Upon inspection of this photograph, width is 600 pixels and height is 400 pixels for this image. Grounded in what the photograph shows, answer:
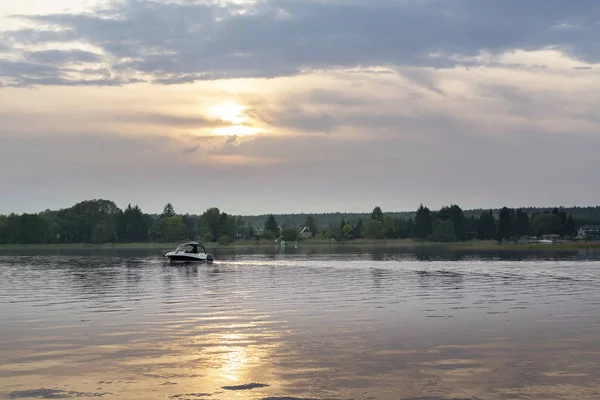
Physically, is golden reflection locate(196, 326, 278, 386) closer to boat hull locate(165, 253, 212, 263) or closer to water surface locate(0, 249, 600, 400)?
water surface locate(0, 249, 600, 400)

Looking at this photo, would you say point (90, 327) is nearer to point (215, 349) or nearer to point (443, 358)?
point (215, 349)

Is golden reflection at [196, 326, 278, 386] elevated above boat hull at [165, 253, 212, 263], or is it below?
below

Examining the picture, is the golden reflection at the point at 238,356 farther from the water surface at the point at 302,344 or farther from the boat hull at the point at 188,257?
the boat hull at the point at 188,257

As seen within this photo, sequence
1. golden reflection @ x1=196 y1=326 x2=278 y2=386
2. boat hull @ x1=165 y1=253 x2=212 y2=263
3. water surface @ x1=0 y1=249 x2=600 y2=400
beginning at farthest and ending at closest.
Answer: boat hull @ x1=165 y1=253 x2=212 y2=263 < golden reflection @ x1=196 y1=326 x2=278 y2=386 < water surface @ x1=0 y1=249 x2=600 y2=400

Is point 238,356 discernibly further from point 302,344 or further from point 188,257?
point 188,257

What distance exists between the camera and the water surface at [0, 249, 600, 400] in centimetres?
2214

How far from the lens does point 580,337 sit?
32188 mm

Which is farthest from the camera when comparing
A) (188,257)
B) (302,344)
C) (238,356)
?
(188,257)

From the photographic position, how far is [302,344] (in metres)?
30.4

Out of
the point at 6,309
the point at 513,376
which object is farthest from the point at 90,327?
the point at 513,376

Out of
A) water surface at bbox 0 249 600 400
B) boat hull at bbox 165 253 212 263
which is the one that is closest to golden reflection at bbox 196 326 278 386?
water surface at bbox 0 249 600 400

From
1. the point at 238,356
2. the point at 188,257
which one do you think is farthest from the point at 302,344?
the point at 188,257

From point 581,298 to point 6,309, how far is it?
40.6 metres

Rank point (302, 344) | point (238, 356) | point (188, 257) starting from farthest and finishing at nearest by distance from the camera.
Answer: point (188, 257) → point (302, 344) → point (238, 356)
